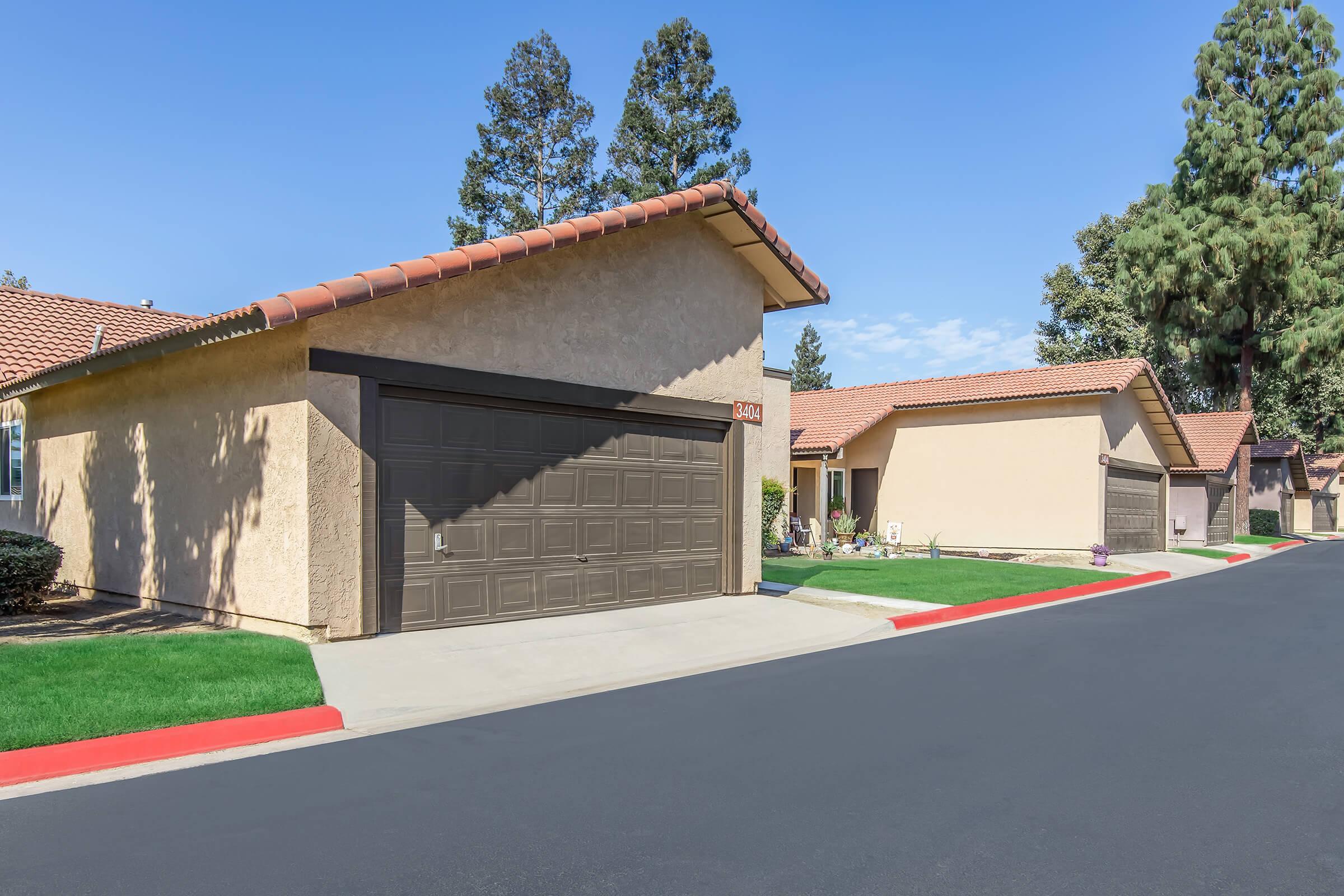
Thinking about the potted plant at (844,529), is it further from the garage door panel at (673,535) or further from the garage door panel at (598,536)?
the garage door panel at (598,536)

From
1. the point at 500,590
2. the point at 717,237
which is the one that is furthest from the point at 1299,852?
the point at 717,237

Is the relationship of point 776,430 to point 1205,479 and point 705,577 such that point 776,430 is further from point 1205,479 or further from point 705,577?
point 1205,479

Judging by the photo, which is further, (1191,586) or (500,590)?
(1191,586)

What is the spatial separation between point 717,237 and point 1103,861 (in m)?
10.5

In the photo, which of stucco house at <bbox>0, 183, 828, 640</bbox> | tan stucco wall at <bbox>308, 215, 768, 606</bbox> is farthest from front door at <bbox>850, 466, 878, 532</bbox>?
tan stucco wall at <bbox>308, 215, 768, 606</bbox>

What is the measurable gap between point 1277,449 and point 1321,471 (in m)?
10.4

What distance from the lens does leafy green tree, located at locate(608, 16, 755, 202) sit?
36281 mm

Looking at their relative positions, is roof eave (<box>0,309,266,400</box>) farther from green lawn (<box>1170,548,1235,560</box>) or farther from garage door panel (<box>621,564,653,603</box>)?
green lawn (<box>1170,548,1235,560</box>)

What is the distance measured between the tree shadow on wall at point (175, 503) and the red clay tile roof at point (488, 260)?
1.14 m

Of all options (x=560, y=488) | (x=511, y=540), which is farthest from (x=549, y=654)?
(x=560, y=488)

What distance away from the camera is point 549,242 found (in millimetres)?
10539

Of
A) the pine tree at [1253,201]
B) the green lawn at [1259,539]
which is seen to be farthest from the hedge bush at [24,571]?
the green lawn at [1259,539]

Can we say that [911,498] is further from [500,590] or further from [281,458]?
[281,458]

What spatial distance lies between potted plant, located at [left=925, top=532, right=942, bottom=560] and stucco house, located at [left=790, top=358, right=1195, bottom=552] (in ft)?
0.28
